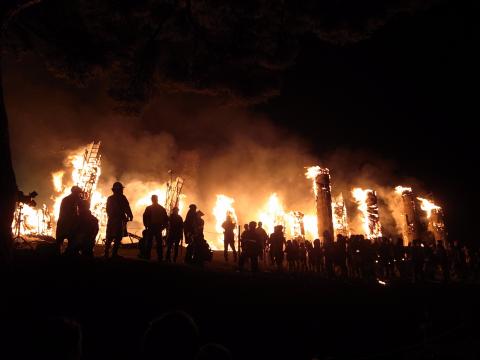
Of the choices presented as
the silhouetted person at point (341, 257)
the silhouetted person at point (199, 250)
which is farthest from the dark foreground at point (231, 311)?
the silhouetted person at point (341, 257)

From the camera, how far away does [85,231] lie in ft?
25.7

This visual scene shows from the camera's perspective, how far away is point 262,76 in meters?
11.1

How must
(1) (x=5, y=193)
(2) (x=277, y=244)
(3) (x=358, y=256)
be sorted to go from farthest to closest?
1. (3) (x=358, y=256)
2. (2) (x=277, y=244)
3. (1) (x=5, y=193)

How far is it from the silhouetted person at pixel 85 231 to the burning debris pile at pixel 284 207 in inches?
505

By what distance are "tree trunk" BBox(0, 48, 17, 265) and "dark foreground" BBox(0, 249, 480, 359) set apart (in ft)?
1.40

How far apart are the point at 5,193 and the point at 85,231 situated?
2.97m

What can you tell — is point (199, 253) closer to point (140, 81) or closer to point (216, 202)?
point (140, 81)

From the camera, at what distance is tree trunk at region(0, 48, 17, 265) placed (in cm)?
495

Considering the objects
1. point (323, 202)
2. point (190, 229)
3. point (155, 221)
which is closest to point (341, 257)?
point (190, 229)

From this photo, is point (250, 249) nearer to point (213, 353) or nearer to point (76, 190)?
point (76, 190)

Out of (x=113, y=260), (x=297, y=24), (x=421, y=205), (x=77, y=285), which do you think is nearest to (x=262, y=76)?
(x=297, y=24)

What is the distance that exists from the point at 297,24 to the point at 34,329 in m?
10.5

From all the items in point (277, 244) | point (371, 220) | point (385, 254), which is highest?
point (371, 220)

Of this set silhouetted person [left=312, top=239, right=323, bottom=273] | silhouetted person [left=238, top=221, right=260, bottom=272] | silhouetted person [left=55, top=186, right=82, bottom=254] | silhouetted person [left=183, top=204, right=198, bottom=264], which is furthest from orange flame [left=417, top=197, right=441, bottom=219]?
silhouetted person [left=55, top=186, right=82, bottom=254]
